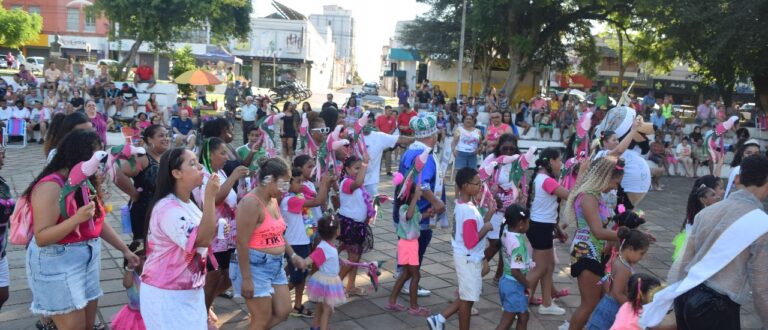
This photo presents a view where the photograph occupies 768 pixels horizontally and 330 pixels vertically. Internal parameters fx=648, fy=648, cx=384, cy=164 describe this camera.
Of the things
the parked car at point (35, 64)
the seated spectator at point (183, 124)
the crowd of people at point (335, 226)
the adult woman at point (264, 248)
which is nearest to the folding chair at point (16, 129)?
the seated spectator at point (183, 124)

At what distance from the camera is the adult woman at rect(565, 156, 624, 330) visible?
467 cm

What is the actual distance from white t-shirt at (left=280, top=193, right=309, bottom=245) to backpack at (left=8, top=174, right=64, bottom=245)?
193 cm

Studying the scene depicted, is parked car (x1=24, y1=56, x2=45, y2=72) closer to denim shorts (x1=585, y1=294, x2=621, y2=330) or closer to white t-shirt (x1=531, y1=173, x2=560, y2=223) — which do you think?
white t-shirt (x1=531, y1=173, x2=560, y2=223)

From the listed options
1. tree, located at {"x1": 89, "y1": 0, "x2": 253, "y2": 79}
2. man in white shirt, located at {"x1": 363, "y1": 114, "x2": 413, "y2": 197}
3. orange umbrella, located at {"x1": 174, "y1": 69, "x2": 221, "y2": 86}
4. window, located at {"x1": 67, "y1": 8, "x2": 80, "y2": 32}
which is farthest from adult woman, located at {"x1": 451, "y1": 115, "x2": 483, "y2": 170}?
window, located at {"x1": 67, "y1": 8, "x2": 80, "y2": 32}

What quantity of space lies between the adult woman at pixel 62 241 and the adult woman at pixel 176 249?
1.42ft

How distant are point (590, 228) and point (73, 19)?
179 ft

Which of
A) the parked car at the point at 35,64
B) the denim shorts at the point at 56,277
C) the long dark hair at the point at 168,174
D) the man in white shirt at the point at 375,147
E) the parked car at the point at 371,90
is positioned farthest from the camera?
the parked car at the point at 371,90

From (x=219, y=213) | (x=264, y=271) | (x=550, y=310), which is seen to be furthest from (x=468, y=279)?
(x=219, y=213)

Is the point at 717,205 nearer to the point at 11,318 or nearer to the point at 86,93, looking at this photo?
the point at 11,318

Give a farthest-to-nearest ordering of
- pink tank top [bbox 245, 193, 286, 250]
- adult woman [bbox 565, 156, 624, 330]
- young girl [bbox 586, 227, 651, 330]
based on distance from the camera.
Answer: adult woman [bbox 565, 156, 624, 330] < young girl [bbox 586, 227, 651, 330] < pink tank top [bbox 245, 193, 286, 250]

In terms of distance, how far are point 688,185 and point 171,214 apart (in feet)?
47.1

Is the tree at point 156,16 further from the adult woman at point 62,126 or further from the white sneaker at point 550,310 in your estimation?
the white sneaker at point 550,310

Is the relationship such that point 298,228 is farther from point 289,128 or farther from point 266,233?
point 289,128

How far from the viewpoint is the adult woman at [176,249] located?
3381mm
